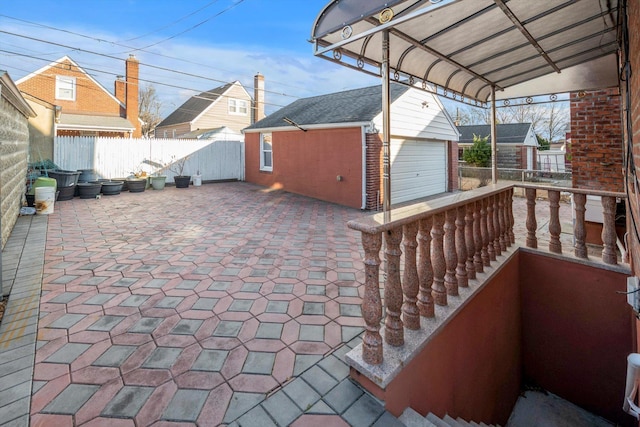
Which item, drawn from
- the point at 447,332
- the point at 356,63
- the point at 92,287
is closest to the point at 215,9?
the point at 356,63

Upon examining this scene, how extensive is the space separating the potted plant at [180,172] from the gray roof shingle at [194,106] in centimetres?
1051

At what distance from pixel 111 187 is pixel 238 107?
14.8m

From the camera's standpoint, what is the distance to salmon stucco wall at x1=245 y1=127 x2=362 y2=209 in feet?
28.9

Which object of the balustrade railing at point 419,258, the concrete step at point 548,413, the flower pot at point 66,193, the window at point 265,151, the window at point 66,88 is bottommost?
the concrete step at point 548,413

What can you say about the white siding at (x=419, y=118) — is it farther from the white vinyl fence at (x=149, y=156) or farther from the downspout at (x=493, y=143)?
the white vinyl fence at (x=149, y=156)

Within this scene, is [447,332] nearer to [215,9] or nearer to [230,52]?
[215,9]

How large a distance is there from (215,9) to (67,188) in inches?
336

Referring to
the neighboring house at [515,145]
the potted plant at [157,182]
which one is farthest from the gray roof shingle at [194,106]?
the neighboring house at [515,145]

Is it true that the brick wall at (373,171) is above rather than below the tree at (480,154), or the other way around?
below

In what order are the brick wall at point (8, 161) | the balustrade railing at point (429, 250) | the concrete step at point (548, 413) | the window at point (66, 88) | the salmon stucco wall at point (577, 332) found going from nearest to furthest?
the balustrade railing at point (429, 250), the salmon stucco wall at point (577, 332), the concrete step at point (548, 413), the brick wall at point (8, 161), the window at point (66, 88)

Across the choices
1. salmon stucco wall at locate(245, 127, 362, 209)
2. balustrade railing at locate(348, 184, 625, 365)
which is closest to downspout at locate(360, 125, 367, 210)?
salmon stucco wall at locate(245, 127, 362, 209)

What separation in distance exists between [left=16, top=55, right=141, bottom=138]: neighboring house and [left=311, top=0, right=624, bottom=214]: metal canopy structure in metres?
16.5

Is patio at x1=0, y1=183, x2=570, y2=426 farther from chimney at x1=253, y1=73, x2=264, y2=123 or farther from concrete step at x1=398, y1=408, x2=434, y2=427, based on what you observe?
chimney at x1=253, y1=73, x2=264, y2=123

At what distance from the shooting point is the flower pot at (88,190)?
30.0 feet
